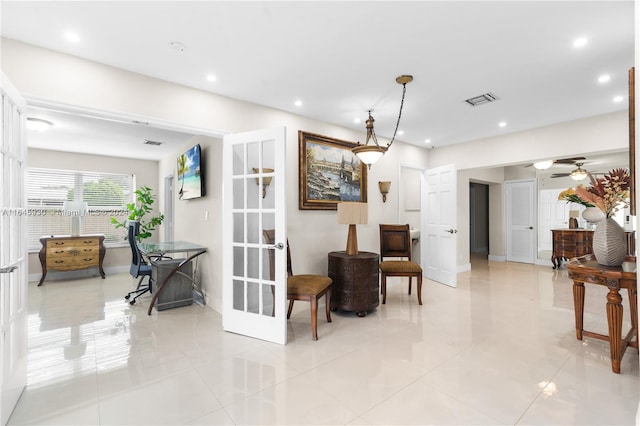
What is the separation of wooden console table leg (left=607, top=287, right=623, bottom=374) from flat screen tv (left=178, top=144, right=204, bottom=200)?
14.3ft

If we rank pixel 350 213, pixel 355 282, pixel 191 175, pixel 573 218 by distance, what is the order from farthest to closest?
pixel 573 218 → pixel 191 175 → pixel 350 213 → pixel 355 282

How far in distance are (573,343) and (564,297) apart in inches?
76.3

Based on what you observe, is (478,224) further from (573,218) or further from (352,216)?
(352,216)

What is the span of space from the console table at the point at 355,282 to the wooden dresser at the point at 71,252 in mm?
4927

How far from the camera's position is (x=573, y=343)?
9.06 feet

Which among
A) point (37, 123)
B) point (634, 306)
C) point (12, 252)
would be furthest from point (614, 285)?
point (37, 123)

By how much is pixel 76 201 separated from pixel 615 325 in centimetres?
799

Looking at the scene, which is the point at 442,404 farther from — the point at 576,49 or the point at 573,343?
the point at 576,49

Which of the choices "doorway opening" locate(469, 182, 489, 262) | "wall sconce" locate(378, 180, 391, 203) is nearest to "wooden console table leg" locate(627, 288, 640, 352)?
"wall sconce" locate(378, 180, 391, 203)

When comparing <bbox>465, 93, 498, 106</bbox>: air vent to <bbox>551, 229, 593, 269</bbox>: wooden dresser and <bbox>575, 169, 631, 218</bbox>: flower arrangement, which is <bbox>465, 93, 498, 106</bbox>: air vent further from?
<bbox>551, 229, 593, 269</bbox>: wooden dresser

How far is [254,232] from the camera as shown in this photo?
121 inches

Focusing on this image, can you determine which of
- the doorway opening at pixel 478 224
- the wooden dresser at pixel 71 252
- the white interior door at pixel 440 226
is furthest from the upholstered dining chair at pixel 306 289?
the doorway opening at pixel 478 224

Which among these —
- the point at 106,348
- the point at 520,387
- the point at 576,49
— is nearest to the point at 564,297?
the point at 520,387

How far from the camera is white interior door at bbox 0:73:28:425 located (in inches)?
68.1
